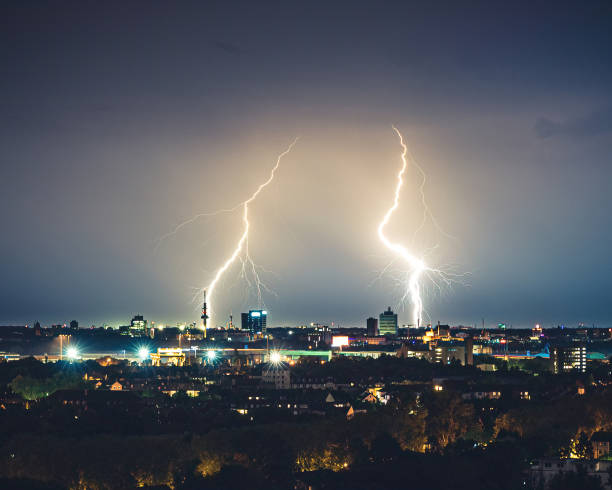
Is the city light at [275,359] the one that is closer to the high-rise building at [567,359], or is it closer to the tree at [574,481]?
the high-rise building at [567,359]

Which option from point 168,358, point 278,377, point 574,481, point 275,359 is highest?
point 275,359

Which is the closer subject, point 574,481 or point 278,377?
point 574,481

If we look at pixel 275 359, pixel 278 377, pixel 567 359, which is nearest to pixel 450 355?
pixel 567 359

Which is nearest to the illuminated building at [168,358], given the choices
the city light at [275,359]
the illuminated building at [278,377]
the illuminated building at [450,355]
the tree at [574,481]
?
the city light at [275,359]

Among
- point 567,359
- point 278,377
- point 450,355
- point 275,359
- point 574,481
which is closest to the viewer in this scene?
point 574,481

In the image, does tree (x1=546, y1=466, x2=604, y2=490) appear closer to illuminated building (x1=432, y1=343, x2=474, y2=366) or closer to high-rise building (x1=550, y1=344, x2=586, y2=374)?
high-rise building (x1=550, y1=344, x2=586, y2=374)

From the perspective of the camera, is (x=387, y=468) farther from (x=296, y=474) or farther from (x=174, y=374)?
(x=174, y=374)

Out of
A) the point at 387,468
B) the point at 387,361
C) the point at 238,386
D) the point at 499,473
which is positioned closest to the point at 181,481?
the point at 387,468

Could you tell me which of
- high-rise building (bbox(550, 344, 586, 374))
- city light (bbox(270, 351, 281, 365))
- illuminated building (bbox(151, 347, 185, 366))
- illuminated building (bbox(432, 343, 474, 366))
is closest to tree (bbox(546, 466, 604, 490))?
city light (bbox(270, 351, 281, 365))

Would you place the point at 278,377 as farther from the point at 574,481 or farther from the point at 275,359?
the point at 574,481
